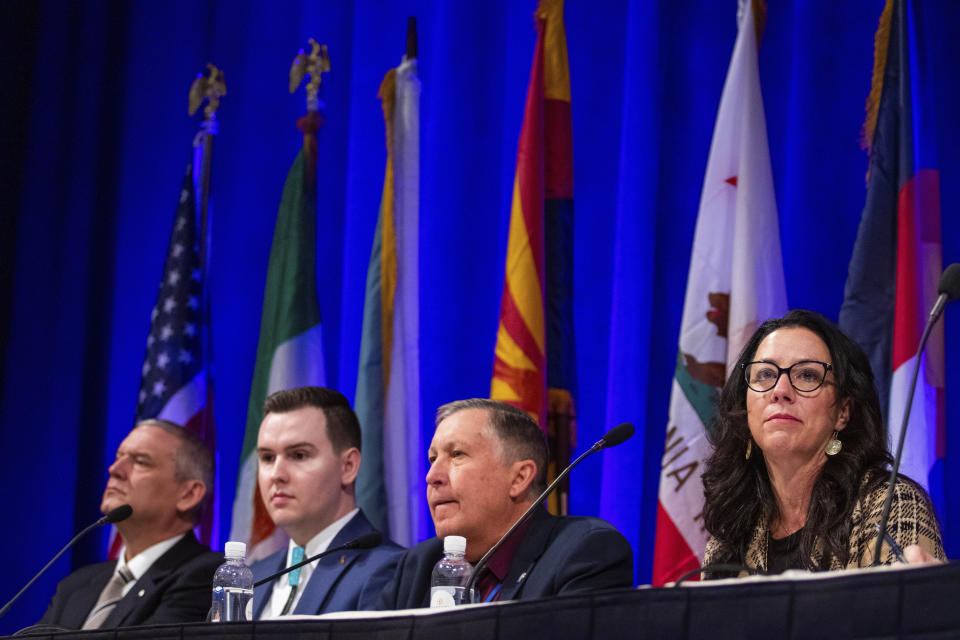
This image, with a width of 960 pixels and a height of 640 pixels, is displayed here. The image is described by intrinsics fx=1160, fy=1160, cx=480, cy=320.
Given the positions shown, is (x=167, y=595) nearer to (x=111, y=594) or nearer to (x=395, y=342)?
(x=111, y=594)

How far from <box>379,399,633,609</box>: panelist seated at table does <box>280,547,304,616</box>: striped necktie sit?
502mm

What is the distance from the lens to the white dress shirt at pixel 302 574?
3.64 meters

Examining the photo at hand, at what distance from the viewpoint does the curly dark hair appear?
8.83 feet

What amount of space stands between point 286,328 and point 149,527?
104 cm

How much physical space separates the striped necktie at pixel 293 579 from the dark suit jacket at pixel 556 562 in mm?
581

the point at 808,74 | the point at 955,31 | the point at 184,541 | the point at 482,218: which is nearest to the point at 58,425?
the point at 184,541

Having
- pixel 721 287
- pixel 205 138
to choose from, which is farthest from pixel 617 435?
pixel 205 138

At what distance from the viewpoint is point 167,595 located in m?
3.95

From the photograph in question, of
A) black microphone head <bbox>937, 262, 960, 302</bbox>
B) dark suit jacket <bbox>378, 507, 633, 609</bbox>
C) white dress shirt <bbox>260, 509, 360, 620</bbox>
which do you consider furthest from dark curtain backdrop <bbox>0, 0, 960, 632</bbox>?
black microphone head <bbox>937, 262, 960, 302</bbox>

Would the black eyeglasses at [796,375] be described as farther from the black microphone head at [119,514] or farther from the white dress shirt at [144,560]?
the white dress shirt at [144,560]

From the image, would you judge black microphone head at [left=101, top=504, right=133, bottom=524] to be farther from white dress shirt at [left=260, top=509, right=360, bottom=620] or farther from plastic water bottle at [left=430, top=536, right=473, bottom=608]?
plastic water bottle at [left=430, top=536, right=473, bottom=608]

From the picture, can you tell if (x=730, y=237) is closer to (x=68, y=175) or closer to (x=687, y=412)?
(x=687, y=412)

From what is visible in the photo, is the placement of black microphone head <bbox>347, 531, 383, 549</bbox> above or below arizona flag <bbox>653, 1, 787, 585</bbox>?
below

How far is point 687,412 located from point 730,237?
2.21ft
